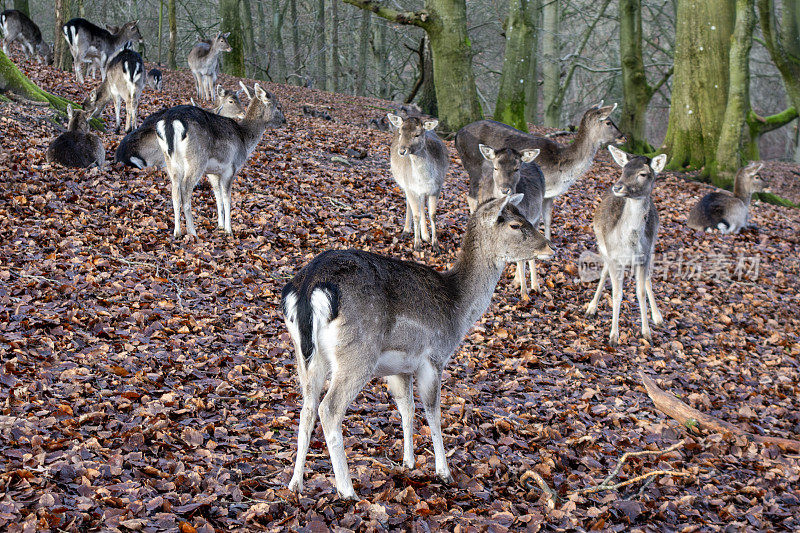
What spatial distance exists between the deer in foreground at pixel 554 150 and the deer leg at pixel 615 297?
2.19m

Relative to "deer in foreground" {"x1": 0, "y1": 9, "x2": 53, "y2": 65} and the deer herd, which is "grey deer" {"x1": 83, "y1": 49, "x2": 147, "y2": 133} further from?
"deer in foreground" {"x1": 0, "y1": 9, "x2": 53, "y2": 65}

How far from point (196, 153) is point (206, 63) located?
9.90 metres

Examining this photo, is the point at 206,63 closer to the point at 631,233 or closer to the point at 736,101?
the point at 736,101

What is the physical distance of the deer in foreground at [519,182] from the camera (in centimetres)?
829

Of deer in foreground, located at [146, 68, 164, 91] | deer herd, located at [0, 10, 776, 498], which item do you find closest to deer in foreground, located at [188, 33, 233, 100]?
deer herd, located at [0, 10, 776, 498]

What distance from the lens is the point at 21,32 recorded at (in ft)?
66.7

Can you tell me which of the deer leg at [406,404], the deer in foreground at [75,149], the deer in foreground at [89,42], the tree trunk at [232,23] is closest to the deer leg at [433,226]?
the deer leg at [406,404]

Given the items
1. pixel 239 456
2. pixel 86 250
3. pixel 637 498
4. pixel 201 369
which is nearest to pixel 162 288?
pixel 86 250

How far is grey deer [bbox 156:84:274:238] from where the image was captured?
8.47m

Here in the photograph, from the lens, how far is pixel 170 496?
152 inches

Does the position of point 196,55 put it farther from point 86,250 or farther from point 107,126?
point 86,250

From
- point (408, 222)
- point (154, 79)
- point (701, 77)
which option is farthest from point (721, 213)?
point (154, 79)

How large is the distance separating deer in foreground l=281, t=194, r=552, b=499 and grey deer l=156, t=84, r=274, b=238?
471 cm

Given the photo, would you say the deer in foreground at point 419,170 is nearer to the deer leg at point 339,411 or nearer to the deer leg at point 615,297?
the deer leg at point 615,297
